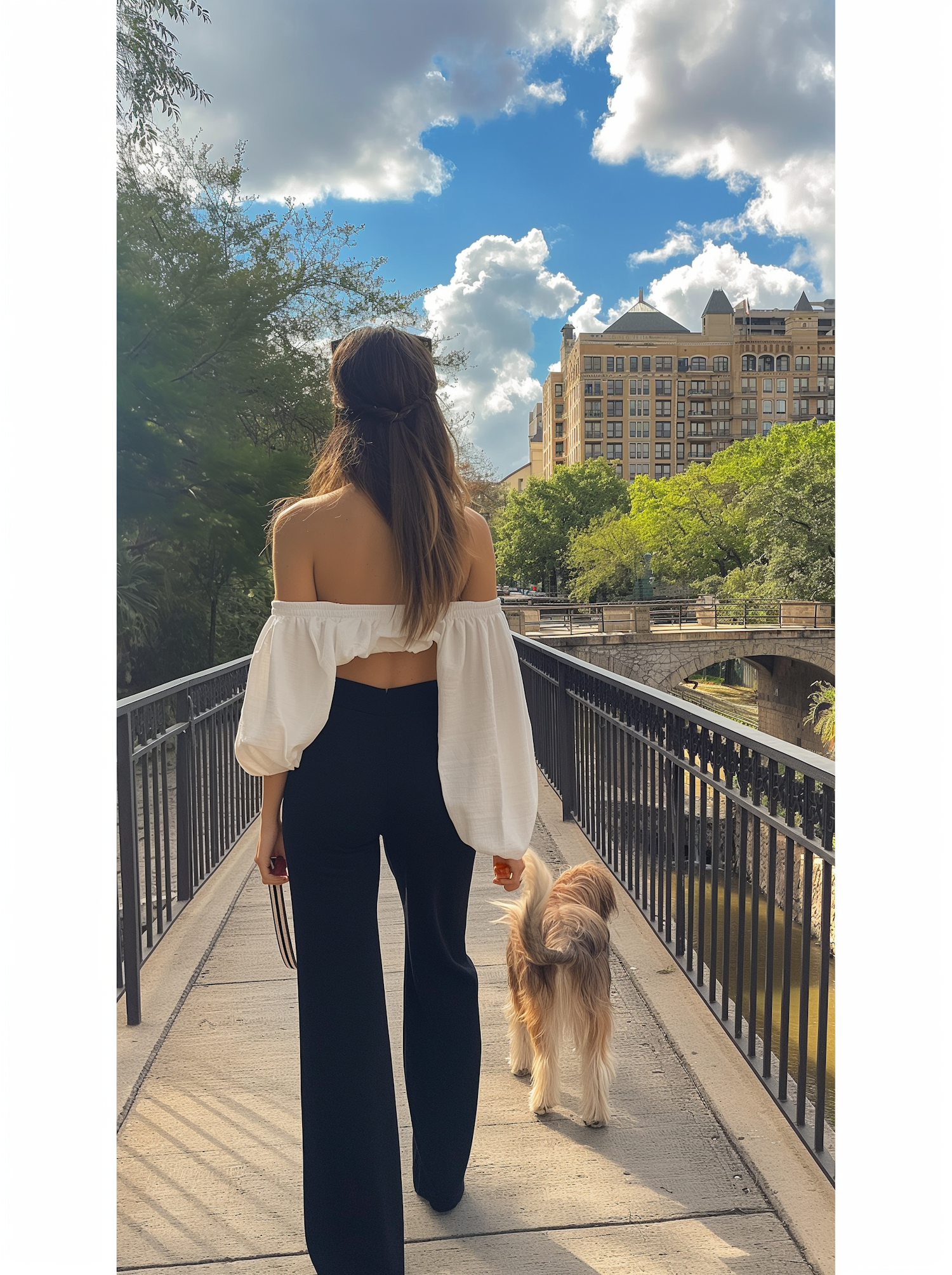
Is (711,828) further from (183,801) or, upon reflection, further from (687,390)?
(687,390)

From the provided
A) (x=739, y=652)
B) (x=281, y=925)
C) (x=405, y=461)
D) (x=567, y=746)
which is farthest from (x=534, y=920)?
(x=739, y=652)

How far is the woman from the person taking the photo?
1718 mm

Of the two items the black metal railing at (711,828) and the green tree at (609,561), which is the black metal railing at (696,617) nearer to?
the green tree at (609,561)

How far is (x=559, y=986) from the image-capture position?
2.45 metres

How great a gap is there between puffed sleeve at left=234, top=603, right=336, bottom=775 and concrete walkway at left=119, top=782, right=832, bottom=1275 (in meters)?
1.17

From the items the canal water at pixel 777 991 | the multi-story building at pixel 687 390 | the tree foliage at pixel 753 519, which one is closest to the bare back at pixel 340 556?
the canal water at pixel 777 991

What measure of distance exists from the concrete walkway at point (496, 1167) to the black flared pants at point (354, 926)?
25 centimetres
